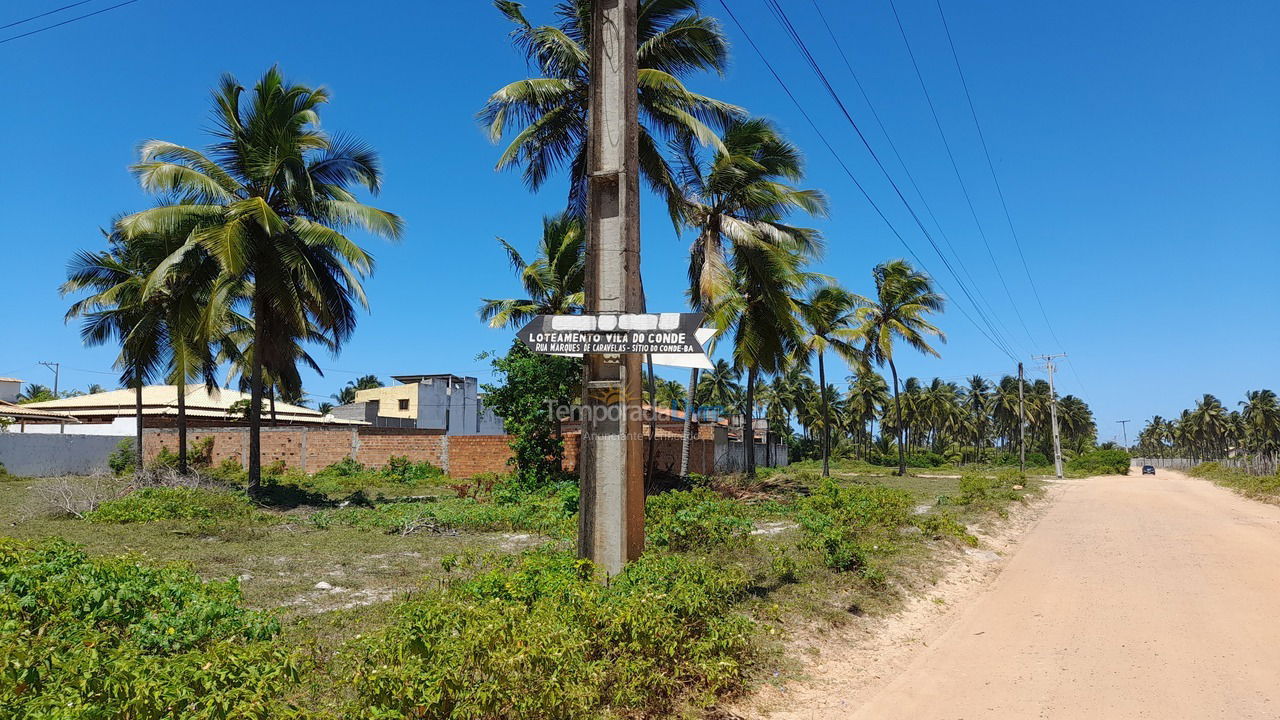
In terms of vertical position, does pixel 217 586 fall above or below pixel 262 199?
below

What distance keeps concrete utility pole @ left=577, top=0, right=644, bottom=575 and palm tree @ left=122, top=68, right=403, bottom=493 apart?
11335 mm

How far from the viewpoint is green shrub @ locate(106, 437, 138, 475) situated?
24.1 m

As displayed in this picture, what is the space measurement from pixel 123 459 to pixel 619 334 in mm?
25646

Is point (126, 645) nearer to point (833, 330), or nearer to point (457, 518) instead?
point (457, 518)

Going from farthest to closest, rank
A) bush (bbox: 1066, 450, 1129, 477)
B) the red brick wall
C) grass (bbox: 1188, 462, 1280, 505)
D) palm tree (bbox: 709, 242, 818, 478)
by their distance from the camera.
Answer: bush (bbox: 1066, 450, 1129, 477), grass (bbox: 1188, 462, 1280, 505), the red brick wall, palm tree (bbox: 709, 242, 818, 478)

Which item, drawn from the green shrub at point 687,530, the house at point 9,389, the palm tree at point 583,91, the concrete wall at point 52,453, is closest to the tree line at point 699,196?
the palm tree at point 583,91

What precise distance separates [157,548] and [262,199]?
8.05 m

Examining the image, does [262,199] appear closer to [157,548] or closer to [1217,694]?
[157,548]

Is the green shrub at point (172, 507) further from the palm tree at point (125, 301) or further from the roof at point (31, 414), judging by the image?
the roof at point (31, 414)

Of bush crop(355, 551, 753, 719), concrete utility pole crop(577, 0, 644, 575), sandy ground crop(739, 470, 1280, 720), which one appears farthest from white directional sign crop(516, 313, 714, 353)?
sandy ground crop(739, 470, 1280, 720)

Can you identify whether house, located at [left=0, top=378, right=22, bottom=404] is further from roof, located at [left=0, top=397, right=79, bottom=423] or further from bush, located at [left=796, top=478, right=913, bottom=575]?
bush, located at [left=796, top=478, right=913, bottom=575]

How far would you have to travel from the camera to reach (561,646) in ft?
12.8

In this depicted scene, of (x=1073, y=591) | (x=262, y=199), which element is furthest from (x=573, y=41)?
(x=1073, y=591)

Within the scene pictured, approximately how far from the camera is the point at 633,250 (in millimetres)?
6105
